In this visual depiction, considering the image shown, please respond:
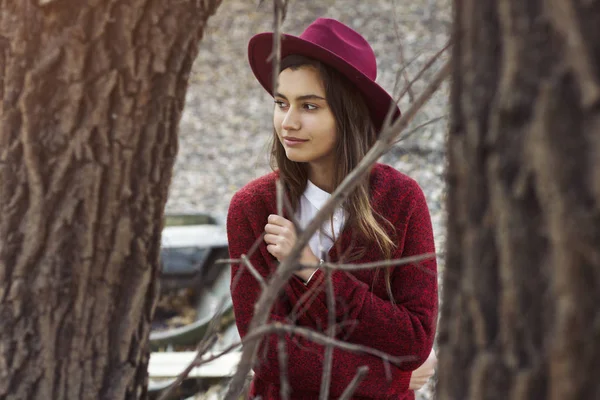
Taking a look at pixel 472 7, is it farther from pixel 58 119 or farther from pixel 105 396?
pixel 105 396

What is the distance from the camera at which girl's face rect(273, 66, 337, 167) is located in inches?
85.1

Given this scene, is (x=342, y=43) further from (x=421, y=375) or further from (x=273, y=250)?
(x=421, y=375)

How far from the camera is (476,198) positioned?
0.98 m

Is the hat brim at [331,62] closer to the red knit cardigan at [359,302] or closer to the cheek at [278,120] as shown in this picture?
the cheek at [278,120]

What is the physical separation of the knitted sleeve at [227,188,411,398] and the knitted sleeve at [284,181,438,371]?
6 cm

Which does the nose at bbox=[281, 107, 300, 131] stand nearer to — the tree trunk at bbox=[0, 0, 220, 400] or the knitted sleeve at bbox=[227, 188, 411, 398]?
the knitted sleeve at bbox=[227, 188, 411, 398]

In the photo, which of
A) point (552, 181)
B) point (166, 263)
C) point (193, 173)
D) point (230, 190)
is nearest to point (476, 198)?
point (552, 181)

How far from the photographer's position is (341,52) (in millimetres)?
2252

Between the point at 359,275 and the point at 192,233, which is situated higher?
the point at 359,275

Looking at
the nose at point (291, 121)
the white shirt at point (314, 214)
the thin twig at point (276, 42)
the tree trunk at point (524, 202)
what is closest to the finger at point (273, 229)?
the white shirt at point (314, 214)

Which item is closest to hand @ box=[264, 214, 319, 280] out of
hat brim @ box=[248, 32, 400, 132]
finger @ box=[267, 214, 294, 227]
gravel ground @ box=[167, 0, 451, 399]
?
finger @ box=[267, 214, 294, 227]

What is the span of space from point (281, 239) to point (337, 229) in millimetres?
249

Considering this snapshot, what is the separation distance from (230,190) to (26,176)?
7754mm

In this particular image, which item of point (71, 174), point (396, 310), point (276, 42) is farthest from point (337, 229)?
point (276, 42)
